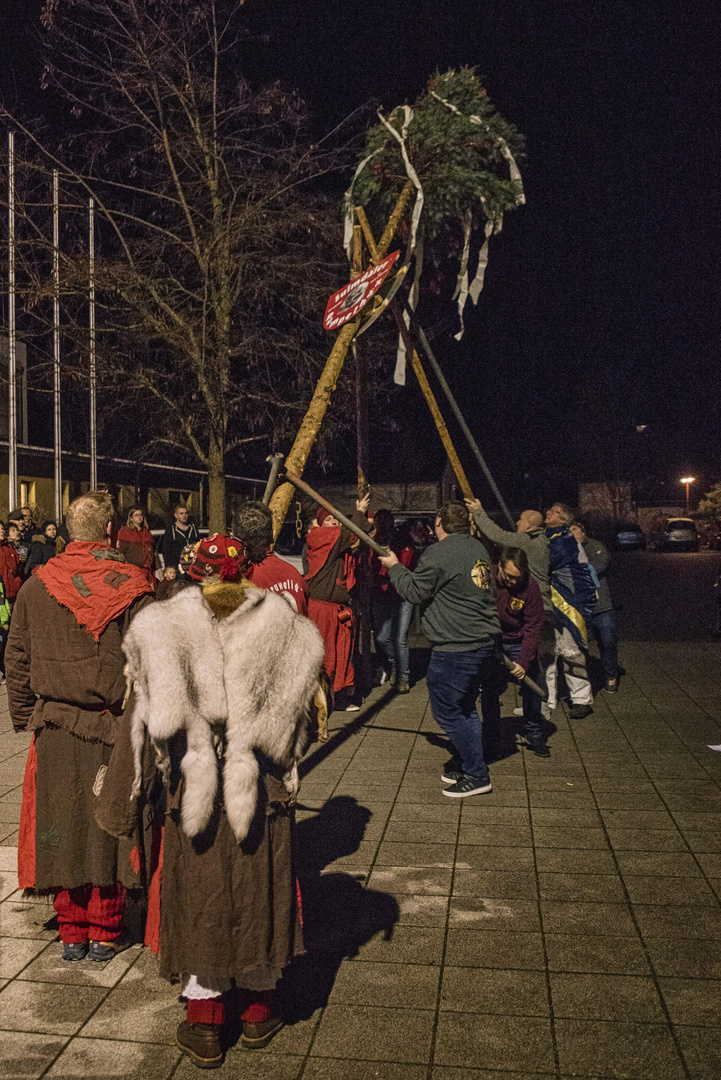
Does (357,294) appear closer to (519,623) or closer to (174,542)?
(519,623)

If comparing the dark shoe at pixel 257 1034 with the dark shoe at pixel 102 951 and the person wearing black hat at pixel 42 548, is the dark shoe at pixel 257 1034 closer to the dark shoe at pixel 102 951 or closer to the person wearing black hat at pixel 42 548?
the dark shoe at pixel 102 951

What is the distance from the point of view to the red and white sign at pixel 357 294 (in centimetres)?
614

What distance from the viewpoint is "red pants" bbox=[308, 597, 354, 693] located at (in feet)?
28.5

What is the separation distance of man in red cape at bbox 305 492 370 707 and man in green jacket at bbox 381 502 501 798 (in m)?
2.48

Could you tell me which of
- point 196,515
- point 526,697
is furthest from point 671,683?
point 196,515

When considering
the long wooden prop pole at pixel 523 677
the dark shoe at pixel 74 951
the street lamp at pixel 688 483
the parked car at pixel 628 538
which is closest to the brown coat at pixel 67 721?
Result: the dark shoe at pixel 74 951

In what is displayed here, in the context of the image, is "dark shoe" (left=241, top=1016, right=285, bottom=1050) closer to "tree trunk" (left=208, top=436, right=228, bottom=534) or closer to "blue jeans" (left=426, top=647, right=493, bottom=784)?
"blue jeans" (left=426, top=647, right=493, bottom=784)

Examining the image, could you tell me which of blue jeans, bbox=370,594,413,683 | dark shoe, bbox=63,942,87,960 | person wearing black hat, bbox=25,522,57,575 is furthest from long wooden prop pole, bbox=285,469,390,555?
person wearing black hat, bbox=25,522,57,575

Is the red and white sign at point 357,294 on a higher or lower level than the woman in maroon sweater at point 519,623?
higher

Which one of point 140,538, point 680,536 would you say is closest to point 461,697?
point 140,538

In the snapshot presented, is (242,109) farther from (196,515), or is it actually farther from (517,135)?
(196,515)

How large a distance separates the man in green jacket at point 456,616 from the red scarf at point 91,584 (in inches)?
92.3

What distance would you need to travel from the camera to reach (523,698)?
7316mm

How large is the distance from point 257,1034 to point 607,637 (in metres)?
7.03
